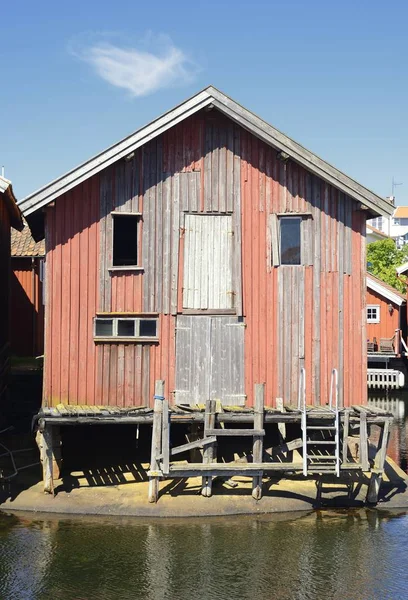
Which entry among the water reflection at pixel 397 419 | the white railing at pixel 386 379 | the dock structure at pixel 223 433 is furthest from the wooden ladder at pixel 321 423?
the white railing at pixel 386 379

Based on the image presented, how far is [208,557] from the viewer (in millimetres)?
13750

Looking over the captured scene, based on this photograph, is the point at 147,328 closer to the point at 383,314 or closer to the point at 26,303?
the point at 26,303

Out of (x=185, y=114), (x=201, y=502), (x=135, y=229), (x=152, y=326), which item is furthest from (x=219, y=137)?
(x=201, y=502)

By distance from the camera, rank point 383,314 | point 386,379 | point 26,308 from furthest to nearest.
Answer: point 383,314 < point 386,379 < point 26,308

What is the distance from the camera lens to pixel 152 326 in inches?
707

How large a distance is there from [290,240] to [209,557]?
27.3 ft

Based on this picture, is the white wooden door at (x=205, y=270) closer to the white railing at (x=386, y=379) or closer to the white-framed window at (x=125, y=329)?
the white-framed window at (x=125, y=329)

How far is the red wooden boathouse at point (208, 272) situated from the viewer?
1773cm

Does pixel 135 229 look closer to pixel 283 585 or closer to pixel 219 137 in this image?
pixel 219 137

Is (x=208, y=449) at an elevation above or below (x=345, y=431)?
below

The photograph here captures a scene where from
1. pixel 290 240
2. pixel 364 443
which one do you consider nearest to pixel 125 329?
pixel 290 240

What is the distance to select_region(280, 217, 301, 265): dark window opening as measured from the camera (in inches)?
717

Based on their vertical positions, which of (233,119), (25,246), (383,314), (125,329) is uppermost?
(233,119)

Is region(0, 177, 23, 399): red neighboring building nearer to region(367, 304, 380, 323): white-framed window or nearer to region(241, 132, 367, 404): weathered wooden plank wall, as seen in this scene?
region(241, 132, 367, 404): weathered wooden plank wall
